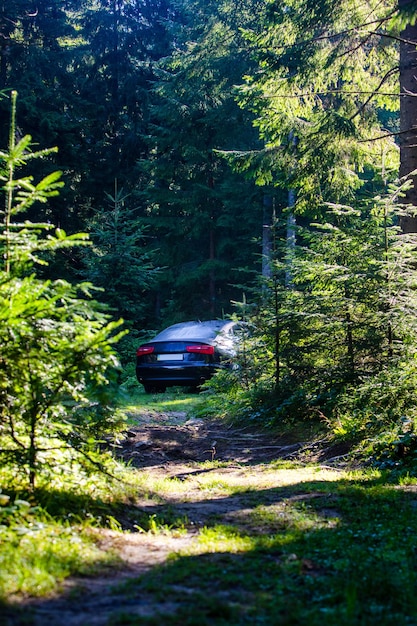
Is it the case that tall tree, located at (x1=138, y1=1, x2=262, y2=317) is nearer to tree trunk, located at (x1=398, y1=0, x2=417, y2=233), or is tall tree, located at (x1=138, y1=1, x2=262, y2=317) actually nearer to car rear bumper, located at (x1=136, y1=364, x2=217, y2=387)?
car rear bumper, located at (x1=136, y1=364, x2=217, y2=387)

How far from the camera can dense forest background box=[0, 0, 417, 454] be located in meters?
8.52

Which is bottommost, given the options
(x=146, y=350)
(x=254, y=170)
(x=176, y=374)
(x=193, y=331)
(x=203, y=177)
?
(x=176, y=374)

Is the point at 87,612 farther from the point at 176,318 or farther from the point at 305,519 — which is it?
the point at 176,318

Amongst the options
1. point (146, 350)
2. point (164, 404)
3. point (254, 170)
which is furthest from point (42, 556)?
point (146, 350)

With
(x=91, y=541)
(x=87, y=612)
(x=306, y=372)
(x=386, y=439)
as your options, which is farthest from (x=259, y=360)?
(x=87, y=612)

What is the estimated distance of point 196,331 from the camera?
13406mm

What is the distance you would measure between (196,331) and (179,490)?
313 inches

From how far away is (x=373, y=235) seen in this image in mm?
8703

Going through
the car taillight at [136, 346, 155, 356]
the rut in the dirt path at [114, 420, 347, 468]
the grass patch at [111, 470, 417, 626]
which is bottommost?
the rut in the dirt path at [114, 420, 347, 468]

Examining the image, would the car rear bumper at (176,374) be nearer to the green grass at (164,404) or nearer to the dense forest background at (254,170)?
the green grass at (164,404)

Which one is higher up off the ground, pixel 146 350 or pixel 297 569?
pixel 146 350

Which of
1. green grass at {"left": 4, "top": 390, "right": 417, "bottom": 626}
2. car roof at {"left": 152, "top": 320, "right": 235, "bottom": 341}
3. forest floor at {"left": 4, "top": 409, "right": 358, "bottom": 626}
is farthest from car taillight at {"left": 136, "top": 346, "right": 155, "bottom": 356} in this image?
green grass at {"left": 4, "top": 390, "right": 417, "bottom": 626}

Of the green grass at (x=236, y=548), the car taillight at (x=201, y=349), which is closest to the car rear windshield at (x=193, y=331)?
the car taillight at (x=201, y=349)

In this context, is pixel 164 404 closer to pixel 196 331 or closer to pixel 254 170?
pixel 196 331
